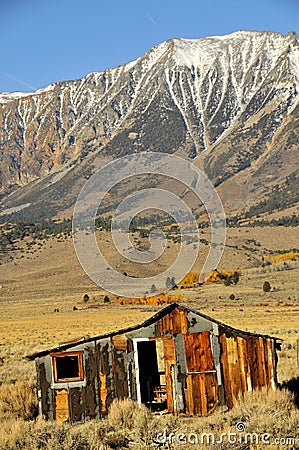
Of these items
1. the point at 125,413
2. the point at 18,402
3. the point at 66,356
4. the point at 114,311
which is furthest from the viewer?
the point at 114,311

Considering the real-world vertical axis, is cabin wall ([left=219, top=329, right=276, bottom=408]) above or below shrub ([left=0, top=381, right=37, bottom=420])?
above

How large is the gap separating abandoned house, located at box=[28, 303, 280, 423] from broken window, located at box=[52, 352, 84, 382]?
3cm

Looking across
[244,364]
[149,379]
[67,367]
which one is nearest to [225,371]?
[244,364]

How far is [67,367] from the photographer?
19.5 meters

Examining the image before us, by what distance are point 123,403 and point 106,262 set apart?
267 ft

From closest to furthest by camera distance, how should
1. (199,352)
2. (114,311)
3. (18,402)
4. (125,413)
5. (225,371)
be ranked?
(125,413) < (225,371) < (199,352) < (18,402) < (114,311)

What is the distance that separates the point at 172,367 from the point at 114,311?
47.2 meters

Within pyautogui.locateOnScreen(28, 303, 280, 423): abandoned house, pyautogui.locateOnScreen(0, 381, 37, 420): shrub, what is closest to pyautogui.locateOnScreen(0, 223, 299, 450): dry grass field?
pyautogui.locateOnScreen(0, 381, 37, 420): shrub

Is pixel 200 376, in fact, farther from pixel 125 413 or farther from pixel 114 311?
pixel 114 311

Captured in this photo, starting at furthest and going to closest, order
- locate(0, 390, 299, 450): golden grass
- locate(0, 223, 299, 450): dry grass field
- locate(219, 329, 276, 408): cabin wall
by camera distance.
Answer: locate(219, 329, 276, 408): cabin wall, locate(0, 223, 299, 450): dry grass field, locate(0, 390, 299, 450): golden grass

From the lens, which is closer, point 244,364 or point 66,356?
point 244,364

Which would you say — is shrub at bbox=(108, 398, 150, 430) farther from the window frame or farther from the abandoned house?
the window frame

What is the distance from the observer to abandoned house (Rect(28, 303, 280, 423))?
16611mm

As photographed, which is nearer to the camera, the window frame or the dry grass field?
the dry grass field
